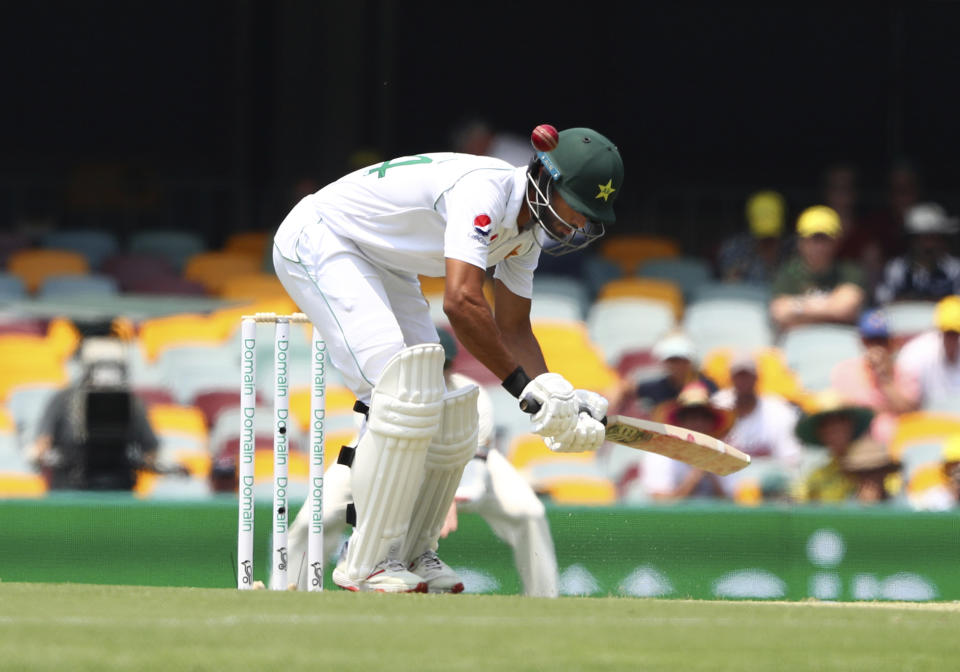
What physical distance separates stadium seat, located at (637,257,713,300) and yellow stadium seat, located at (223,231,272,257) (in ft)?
7.82

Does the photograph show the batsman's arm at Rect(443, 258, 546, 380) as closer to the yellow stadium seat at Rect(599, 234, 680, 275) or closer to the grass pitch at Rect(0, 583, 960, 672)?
the grass pitch at Rect(0, 583, 960, 672)

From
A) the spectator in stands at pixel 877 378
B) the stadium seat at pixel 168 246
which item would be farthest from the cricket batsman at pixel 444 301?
the stadium seat at pixel 168 246

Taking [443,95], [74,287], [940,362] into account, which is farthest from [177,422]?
[443,95]

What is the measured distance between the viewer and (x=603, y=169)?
4883 millimetres

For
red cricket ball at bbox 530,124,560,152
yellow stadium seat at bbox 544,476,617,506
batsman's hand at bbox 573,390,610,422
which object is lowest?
yellow stadium seat at bbox 544,476,617,506

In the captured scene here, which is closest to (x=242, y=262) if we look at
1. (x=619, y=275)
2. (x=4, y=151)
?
(x=619, y=275)

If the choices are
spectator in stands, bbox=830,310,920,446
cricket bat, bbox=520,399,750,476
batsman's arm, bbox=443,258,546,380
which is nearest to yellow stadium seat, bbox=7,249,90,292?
spectator in stands, bbox=830,310,920,446

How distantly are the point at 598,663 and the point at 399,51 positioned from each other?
9.82 meters

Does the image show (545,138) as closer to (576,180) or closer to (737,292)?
(576,180)

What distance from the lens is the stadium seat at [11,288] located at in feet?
31.4

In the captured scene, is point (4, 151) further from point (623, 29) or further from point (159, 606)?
point (159, 606)

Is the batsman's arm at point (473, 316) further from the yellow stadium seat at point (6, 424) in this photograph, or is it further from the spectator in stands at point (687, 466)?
the yellow stadium seat at point (6, 424)

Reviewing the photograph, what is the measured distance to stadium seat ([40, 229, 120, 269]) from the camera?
10.6m

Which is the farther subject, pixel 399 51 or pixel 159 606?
pixel 399 51
